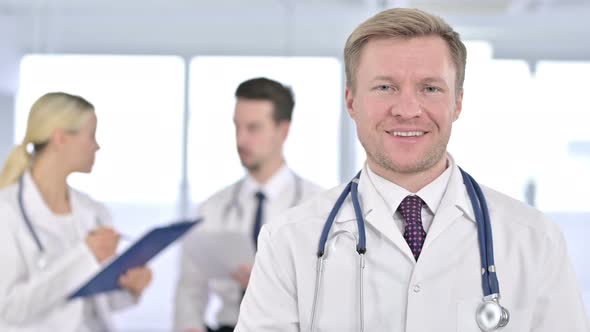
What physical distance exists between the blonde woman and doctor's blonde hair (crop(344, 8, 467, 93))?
151 cm

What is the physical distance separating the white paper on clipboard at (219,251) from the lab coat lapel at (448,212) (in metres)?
1.57

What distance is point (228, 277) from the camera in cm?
279

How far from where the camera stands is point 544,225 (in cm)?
120

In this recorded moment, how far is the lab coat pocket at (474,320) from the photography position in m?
1.16

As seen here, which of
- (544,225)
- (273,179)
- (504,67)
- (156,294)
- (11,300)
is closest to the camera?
(544,225)

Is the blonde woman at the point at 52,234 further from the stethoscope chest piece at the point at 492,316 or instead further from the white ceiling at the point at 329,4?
the stethoscope chest piece at the point at 492,316

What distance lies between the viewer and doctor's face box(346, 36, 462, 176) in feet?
3.88

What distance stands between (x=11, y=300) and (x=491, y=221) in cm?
161

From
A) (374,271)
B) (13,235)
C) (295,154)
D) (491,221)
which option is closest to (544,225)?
(491,221)

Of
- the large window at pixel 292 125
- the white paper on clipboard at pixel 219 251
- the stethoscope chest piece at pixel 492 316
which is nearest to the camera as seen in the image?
the stethoscope chest piece at pixel 492 316

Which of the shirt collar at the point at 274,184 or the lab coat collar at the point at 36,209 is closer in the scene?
the lab coat collar at the point at 36,209

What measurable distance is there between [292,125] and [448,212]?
238 cm

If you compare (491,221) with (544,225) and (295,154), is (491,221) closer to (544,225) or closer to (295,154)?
(544,225)

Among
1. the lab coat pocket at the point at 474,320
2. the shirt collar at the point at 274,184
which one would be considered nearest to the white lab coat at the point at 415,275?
the lab coat pocket at the point at 474,320
